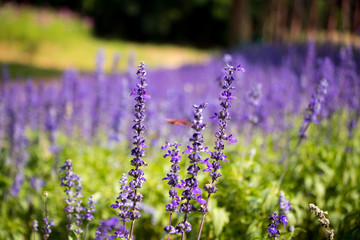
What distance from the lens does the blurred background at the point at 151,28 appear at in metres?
17.7

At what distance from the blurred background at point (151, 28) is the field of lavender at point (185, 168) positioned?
7865 mm

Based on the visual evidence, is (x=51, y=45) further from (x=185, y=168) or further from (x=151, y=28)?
(x=185, y=168)

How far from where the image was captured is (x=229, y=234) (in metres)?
2.93

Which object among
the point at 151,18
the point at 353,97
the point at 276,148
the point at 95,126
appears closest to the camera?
the point at 353,97

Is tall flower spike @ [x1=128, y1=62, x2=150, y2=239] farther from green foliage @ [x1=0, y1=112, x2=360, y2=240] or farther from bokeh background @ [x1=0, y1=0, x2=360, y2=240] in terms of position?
green foliage @ [x1=0, y1=112, x2=360, y2=240]

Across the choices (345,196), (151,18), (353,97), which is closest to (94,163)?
(345,196)

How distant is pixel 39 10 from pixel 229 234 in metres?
27.4

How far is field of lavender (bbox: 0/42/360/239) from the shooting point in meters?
1.95

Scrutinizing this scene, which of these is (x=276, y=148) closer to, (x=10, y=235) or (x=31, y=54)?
(x=10, y=235)

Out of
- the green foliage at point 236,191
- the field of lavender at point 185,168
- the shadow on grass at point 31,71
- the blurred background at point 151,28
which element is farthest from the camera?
the blurred background at point 151,28

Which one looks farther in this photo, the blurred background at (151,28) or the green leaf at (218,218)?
the blurred background at (151,28)

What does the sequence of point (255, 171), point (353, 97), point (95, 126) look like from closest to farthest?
point (255, 171) → point (353, 97) → point (95, 126)

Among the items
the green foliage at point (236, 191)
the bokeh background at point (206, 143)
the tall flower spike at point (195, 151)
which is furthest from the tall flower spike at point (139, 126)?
the green foliage at point (236, 191)

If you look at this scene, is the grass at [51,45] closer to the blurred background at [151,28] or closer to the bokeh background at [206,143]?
the blurred background at [151,28]
